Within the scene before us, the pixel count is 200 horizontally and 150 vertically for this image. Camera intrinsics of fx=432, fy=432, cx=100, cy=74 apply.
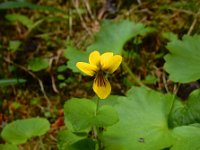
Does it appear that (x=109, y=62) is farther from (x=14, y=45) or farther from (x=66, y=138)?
(x=14, y=45)

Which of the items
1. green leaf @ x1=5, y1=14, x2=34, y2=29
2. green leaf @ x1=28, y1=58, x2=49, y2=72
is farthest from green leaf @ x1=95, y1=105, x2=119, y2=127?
green leaf @ x1=5, y1=14, x2=34, y2=29

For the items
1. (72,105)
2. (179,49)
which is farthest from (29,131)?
(179,49)

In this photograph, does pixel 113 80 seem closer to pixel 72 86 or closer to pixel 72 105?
pixel 72 86

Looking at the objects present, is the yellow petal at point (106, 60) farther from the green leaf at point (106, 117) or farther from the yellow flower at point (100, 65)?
the green leaf at point (106, 117)

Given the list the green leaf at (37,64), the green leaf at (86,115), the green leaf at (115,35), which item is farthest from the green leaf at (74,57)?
the green leaf at (86,115)

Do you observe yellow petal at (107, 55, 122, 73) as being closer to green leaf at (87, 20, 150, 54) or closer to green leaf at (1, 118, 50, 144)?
green leaf at (1, 118, 50, 144)

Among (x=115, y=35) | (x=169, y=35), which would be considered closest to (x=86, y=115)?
(x=115, y=35)
